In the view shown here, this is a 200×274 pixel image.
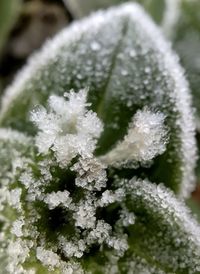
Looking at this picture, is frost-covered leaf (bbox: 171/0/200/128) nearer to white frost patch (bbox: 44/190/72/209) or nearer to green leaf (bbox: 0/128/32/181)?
green leaf (bbox: 0/128/32/181)

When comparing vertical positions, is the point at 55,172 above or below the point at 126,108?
below

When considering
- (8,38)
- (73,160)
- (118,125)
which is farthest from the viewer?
(8,38)

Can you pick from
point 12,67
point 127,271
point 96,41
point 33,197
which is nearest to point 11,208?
point 33,197

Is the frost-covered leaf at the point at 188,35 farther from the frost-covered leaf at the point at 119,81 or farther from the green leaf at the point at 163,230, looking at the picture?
the green leaf at the point at 163,230

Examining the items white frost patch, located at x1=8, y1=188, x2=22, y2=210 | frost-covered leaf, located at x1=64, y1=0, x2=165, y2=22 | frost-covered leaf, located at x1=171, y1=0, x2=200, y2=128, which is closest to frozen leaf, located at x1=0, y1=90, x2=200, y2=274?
white frost patch, located at x1=8, y1=188, x2=22, y2=210

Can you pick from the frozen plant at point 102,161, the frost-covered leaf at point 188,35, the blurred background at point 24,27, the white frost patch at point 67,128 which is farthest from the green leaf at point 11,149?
the blurred background at point 24,27

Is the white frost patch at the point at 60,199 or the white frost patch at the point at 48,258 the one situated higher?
the white frost patch at the point at 60,199

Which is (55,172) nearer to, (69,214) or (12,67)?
(69,214)

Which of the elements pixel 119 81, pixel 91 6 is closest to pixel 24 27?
pixel 91 6
